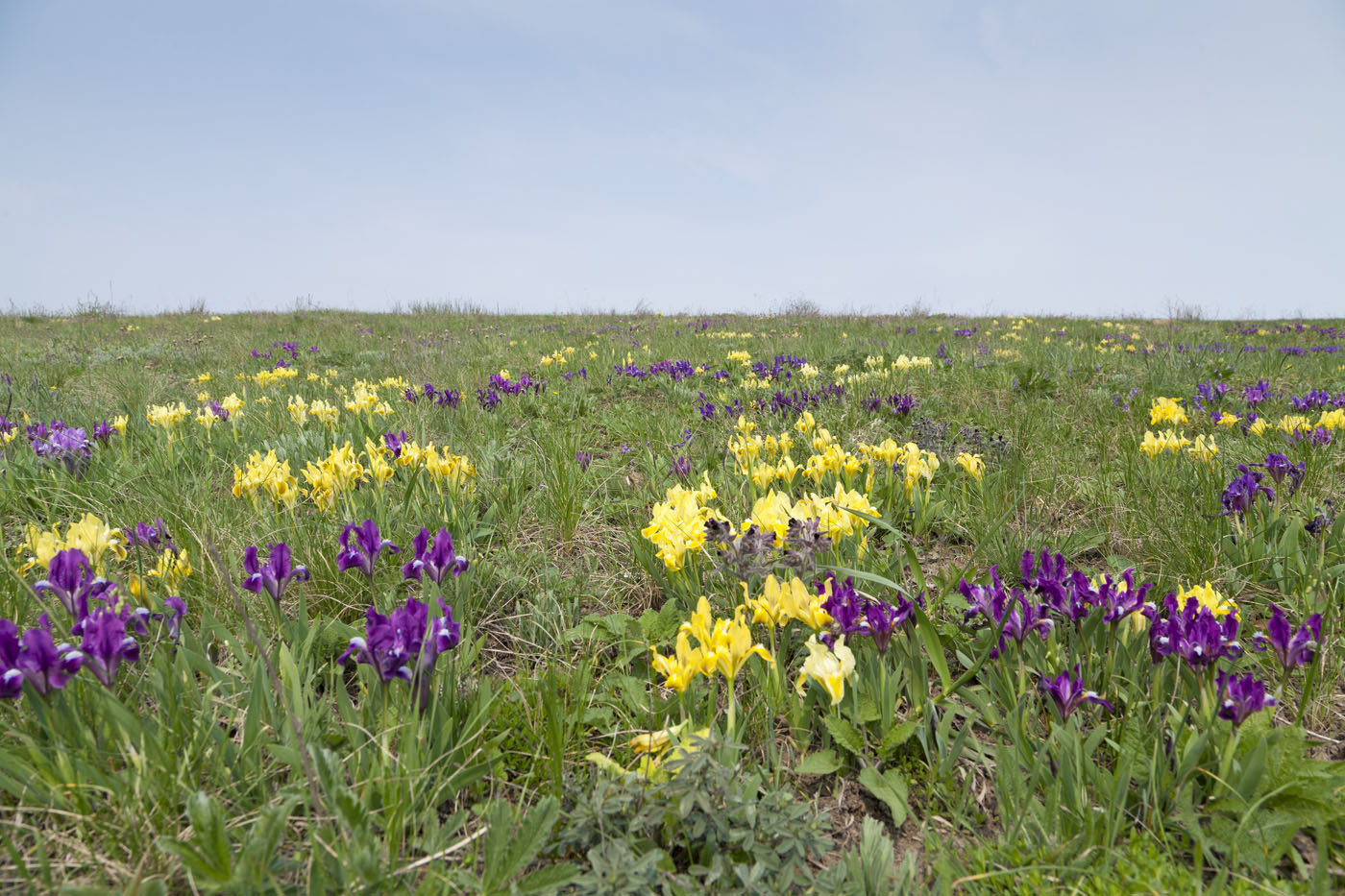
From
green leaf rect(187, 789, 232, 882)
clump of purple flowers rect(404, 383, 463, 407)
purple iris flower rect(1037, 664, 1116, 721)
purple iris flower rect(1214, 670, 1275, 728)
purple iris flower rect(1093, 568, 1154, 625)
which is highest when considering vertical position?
clump of purple flowers rect(404, 383, 463, 407)

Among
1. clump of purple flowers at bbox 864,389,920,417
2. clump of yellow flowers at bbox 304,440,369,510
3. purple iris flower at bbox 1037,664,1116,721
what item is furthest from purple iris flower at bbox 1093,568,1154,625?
clump of purple flowers at bbox 864,389,920,417

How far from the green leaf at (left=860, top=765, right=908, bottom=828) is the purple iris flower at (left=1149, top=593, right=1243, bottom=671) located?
84 cm

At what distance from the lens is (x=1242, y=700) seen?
1.65 meters

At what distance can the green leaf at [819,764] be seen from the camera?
176cm

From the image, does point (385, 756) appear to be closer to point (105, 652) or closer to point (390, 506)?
point (105, 652)

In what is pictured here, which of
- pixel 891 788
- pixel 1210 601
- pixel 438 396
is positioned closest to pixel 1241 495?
pixel 1210 601

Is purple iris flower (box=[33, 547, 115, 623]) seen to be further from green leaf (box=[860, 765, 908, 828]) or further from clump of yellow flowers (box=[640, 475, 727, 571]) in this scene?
green leaf (box=[860, 765, 908, 828])

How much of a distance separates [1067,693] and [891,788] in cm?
59

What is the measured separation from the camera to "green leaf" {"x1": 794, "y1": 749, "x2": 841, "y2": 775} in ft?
5.77

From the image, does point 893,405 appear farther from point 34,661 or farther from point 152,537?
point 34,661

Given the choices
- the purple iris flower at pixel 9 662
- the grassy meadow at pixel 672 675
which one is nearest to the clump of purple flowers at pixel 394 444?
the grassy meadow at pixel 672 675

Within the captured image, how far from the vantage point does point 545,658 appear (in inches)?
90.0

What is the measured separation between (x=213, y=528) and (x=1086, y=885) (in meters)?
3.28

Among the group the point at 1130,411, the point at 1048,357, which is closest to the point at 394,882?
the point at 1130,411
